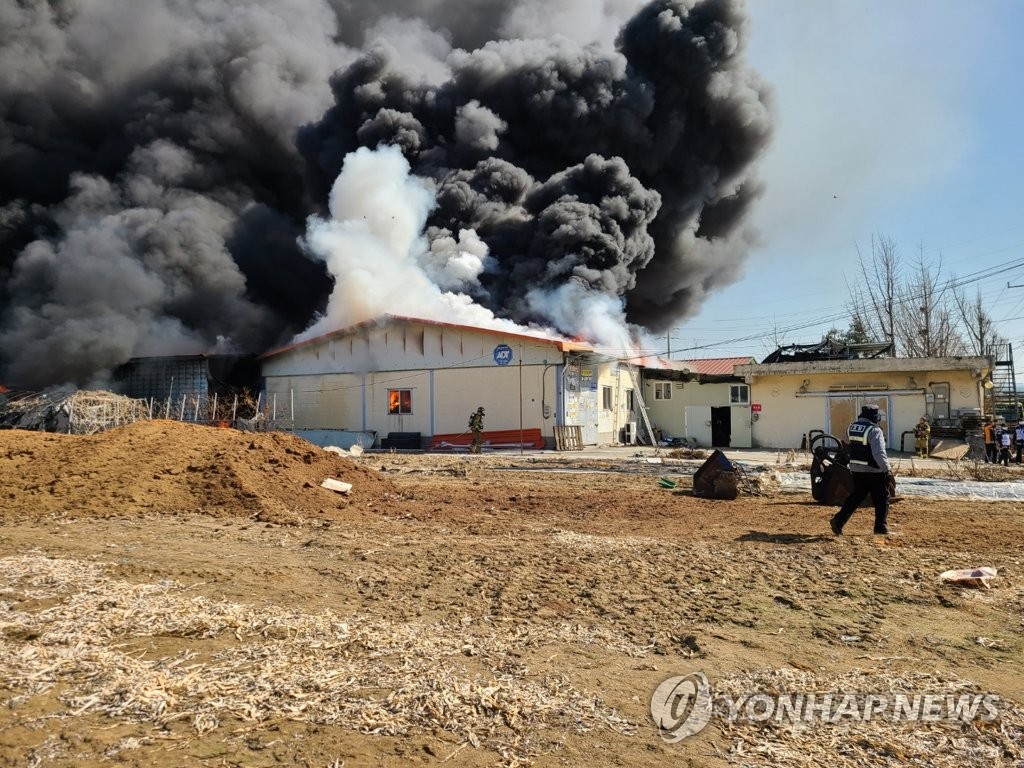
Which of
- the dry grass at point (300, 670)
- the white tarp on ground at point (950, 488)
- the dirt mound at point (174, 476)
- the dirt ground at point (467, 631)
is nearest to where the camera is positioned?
the dirt ground at point (467, 631)

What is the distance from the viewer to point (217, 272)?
2983 cm

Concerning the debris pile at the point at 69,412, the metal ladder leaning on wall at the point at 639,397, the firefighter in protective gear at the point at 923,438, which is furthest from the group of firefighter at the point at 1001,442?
the debris pile at the point at 69,412

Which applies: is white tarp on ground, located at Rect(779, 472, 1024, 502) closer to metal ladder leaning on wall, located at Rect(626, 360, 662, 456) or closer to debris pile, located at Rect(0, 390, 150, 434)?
metal ladder leaning on wall, located at Rect(626, 360, 662, 456)

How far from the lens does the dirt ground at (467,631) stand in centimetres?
Result: 302

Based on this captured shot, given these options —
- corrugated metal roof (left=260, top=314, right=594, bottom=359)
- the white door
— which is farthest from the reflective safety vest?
the white door

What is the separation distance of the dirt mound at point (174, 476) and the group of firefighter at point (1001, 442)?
16472 millimetres

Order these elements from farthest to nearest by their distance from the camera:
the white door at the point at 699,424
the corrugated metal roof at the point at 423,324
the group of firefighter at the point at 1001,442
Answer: the white door at the point at 699,424, the corrugated metal roof at the point at 423,324, the group of firefighter at the point at 1001,442

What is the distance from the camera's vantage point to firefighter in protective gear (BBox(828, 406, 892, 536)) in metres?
7.59

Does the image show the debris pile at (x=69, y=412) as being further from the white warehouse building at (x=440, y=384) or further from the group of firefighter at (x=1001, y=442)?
the group of firefighter at (x=1001, y=442)

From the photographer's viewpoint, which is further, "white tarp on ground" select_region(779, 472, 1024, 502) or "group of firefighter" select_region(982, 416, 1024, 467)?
"group of firefighter" select_region(982, 416, 1024, 467)

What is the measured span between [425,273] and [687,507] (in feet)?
66.7

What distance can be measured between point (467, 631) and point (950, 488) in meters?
11.6

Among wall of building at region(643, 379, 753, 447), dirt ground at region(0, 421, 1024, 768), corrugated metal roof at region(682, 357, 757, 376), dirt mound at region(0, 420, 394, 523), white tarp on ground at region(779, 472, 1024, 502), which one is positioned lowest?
dirt ground at region(0, 421, 1024, 768)

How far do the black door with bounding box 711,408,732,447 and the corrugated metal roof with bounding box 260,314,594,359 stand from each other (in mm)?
6778
